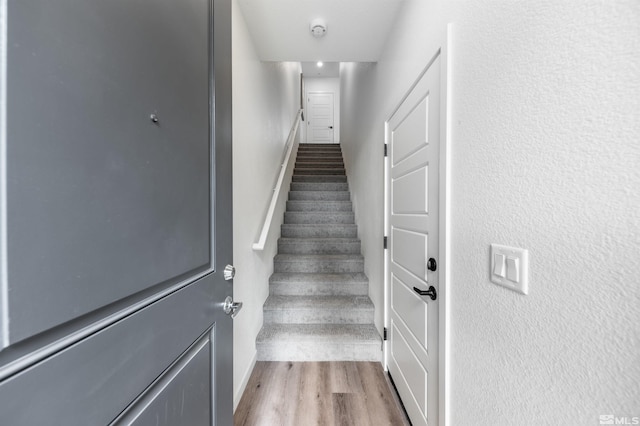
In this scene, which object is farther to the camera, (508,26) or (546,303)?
(508,26)

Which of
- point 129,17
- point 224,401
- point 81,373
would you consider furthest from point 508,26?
point 224,401

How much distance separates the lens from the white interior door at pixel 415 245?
1136 millimetres

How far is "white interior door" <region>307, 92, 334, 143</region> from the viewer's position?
6.92m

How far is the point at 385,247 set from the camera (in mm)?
1975

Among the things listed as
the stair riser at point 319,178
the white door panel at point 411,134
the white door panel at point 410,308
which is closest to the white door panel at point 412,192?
the white door panel at point 411,134

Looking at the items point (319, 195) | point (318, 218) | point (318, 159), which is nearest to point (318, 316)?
point (318, 218)

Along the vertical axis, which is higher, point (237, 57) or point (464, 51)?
point (237, 57)

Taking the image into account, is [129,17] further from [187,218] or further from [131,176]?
[187,218]

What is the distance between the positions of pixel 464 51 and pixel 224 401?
1515mm

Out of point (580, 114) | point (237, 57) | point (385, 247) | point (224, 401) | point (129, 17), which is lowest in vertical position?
point (224, 401)

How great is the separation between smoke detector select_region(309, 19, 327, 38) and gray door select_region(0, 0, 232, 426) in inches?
46.7

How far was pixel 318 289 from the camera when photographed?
2562 millimetres

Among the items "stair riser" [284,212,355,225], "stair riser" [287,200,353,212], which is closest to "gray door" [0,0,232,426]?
"stair riser" [284,212,355,225]

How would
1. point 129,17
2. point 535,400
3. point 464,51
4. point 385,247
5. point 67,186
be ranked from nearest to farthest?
A: point 67,186, point 129,17, point 535,400, point 464,51, point 385,247
